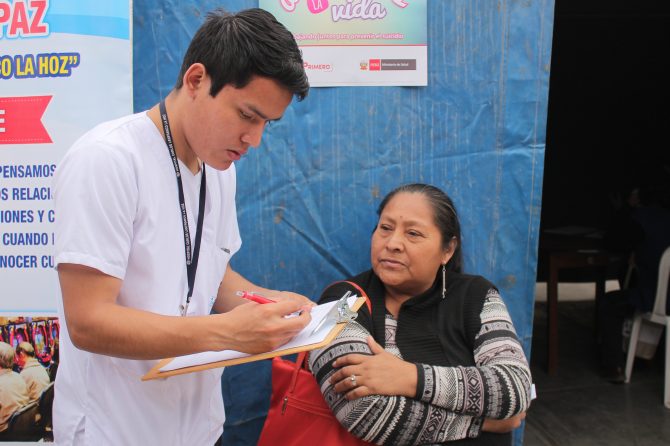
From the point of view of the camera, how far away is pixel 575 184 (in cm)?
578

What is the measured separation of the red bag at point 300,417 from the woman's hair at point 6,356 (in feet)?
3.04

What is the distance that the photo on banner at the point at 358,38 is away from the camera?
2133 millimetres

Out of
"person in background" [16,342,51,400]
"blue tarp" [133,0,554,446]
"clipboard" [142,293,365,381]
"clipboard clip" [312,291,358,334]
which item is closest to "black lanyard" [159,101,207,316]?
"clipboard" [142,293,365,381]

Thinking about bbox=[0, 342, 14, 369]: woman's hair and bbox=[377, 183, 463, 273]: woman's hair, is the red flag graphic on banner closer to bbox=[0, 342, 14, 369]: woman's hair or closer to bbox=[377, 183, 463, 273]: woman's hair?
bbox=[0, 342, 14, 369]: woman's hair

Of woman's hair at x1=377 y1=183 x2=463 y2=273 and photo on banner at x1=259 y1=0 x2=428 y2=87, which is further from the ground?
photo on banner at x1=259 y1=0 x2=428 y2=87

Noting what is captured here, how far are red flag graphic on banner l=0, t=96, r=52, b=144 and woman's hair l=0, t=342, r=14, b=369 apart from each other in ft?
2.27

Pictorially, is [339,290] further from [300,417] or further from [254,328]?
[254,328]

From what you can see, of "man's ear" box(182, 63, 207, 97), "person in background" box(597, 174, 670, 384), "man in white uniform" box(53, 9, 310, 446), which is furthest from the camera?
"person in background" box(597, 174, 670, 384)

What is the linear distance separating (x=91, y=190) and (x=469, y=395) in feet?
3.79

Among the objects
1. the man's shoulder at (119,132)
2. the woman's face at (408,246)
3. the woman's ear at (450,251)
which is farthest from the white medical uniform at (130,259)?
the woman's ear at (450,251)

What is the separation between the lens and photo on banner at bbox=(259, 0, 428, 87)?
2.13 meters

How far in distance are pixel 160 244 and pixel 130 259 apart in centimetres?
7

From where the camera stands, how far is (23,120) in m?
1.92

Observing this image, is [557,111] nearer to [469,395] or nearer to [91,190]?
[469,395]
